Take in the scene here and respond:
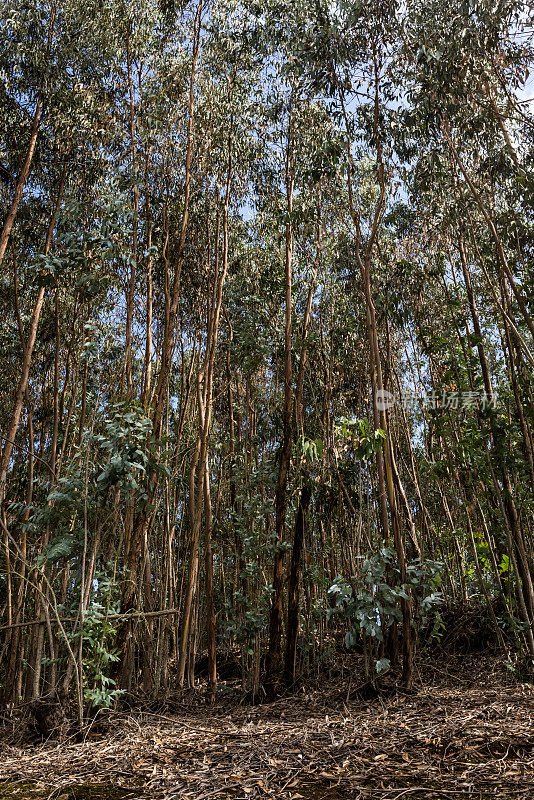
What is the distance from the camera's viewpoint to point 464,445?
554 cm

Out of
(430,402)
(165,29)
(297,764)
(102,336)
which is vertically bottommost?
(297,764)

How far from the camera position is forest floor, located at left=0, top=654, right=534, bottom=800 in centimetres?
248

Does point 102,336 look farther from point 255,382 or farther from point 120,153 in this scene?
point 120,153

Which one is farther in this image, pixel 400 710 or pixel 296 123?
pixel 296 123

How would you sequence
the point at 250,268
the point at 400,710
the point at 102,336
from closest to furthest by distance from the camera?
the point at 400,710 < the point at 250,268 < the point at 102,336

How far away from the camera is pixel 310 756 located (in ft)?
9.61

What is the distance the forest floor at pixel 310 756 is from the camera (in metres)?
2.48

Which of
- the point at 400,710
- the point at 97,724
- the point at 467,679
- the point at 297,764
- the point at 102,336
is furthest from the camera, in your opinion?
the point at 102,336

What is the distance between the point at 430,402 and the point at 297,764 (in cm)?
446

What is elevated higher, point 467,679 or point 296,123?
point 296,123

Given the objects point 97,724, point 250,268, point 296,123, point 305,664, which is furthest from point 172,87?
point 305,664

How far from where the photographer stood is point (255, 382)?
33.2ft

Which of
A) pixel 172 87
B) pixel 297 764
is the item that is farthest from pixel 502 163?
pixel 297 764

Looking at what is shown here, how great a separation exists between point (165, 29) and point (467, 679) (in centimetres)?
760
